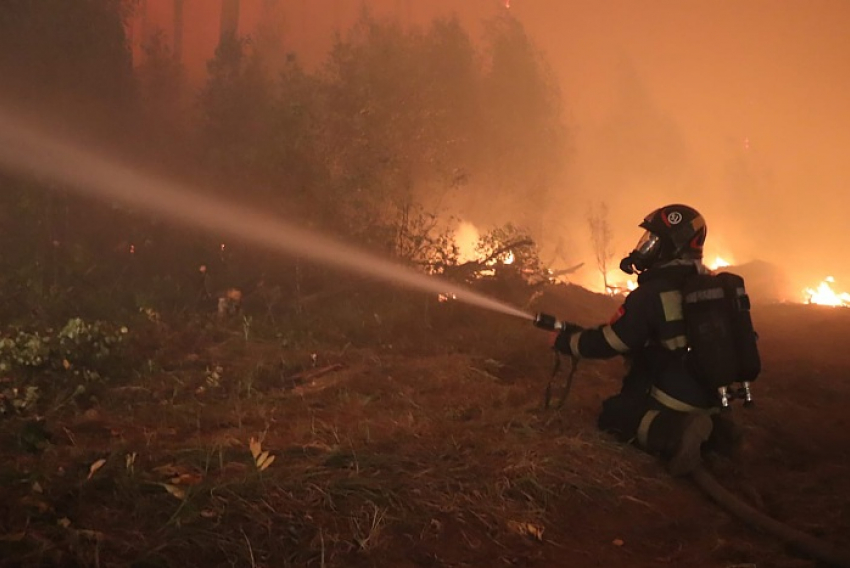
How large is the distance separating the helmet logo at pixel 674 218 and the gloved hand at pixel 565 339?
996mm

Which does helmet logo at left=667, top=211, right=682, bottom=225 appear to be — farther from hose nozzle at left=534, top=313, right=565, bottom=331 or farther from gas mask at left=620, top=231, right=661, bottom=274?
hose nozzle at left=534, top=313, right=565, bottom=331

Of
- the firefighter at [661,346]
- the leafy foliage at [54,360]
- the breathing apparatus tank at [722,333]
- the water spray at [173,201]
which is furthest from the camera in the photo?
the water spray at [173,201]

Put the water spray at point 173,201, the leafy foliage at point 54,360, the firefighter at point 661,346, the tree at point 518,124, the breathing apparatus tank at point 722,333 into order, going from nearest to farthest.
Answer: the breathing apparatus tank at point 722,333 → the firefighter at point 661,346 → the leafy foliage at point 54,360 → the water spray at point 173,201 → the tree at point 518,124

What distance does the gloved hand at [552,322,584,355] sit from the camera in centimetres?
448

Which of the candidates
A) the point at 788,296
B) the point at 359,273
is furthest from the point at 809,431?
the point at 788,296

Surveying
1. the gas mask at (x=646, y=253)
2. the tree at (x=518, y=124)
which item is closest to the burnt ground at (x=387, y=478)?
the gas mask at (x=646, y=253)

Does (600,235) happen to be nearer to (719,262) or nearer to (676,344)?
(719,262)

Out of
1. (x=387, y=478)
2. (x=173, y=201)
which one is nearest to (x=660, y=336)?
(x=387, y=478)

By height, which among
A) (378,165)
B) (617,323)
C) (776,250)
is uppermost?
(776,250)

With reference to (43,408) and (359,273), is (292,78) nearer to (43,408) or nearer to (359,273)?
(359,273)

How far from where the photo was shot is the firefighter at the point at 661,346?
4199 millimetres

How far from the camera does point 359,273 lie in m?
11.2

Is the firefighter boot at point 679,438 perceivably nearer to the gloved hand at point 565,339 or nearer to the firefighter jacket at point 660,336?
the firefighter jacket at point 660,336

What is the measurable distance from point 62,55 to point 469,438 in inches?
502
